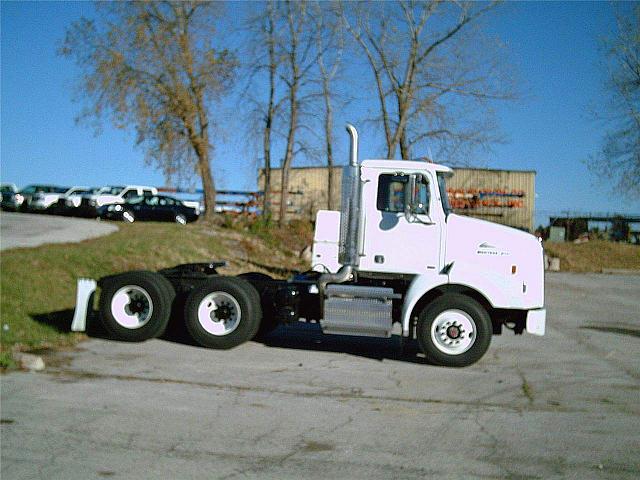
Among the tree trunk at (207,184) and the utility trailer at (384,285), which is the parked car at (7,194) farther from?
the utility trailer at (384,285)

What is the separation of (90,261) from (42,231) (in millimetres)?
7099

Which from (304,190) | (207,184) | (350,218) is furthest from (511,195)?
(350,218)

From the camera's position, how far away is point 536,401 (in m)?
8.10

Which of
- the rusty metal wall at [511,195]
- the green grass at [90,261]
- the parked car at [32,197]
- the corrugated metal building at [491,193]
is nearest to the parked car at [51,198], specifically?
the parked car at [32,197]

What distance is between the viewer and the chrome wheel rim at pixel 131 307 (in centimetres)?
1077

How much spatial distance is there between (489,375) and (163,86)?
2208 centimetres

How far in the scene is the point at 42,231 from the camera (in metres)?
21.6

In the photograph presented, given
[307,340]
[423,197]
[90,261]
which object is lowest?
[307,340]

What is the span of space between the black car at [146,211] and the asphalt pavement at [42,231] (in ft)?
32.5

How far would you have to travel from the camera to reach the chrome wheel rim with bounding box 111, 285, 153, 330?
1077 centimetres

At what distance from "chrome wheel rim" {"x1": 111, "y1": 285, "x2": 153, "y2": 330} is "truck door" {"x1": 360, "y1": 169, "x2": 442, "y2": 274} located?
11.0 ft

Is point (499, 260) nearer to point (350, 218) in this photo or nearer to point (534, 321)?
point (534, 321)

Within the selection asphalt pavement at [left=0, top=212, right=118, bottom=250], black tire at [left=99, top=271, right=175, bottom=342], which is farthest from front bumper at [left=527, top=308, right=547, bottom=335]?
asphalt pavement at [left=0, top=212, right=118, bottom=250]

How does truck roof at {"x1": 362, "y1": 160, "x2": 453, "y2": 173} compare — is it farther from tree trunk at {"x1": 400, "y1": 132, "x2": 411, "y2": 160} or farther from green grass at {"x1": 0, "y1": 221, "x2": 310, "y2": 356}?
tree trunk at {"x1": 400, "y1": 132, "x2": 411, "y2": 160}
